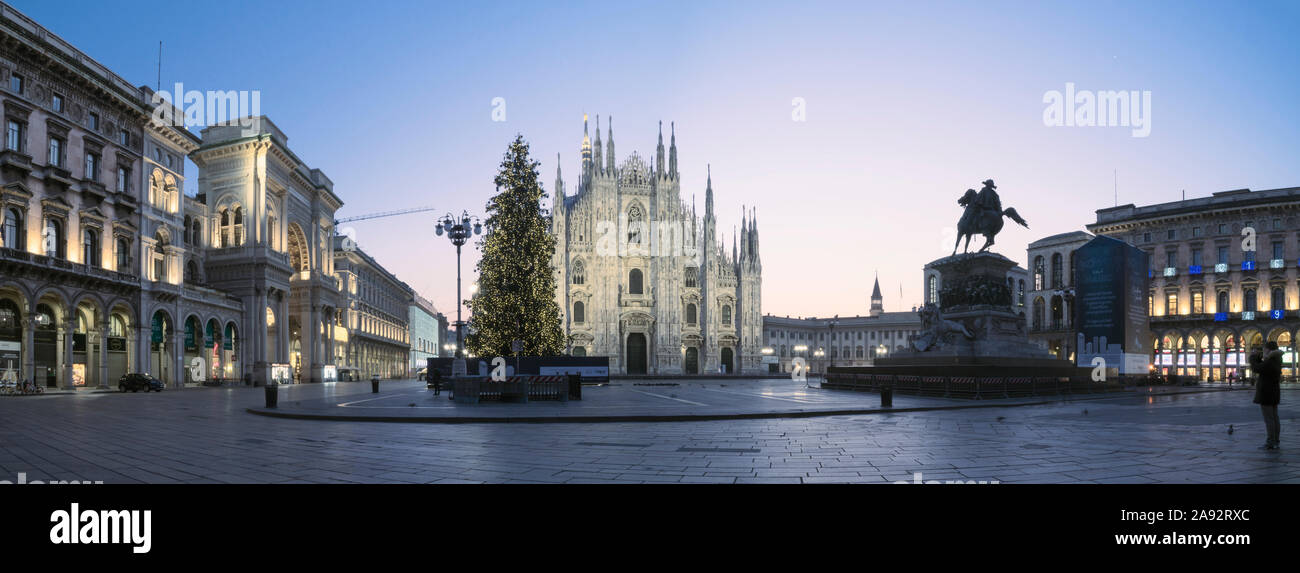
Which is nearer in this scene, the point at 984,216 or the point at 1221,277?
the point at 984,216

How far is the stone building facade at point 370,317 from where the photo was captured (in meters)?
76.1

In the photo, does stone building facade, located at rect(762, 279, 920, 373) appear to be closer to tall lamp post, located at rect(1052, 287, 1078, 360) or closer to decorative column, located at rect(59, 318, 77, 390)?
tall lamp post, located at rect(1052, 287, 1078, 360)

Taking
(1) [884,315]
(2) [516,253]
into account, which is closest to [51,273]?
(2) [516,253]

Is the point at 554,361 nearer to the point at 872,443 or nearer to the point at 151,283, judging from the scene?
the point at 151,283

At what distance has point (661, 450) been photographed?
9703 millimetres

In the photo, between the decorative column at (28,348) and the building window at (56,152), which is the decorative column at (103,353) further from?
the building window at (56,152)

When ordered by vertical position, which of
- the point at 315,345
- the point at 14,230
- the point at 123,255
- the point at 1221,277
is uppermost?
the point at 14,230

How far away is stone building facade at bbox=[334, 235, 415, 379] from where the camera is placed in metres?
76.1

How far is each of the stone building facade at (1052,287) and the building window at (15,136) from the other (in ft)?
269

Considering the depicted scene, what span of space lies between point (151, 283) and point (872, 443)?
45.4 metres

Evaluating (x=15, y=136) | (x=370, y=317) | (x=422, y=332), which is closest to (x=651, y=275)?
(x=370, y=317)

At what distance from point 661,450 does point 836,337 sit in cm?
13066

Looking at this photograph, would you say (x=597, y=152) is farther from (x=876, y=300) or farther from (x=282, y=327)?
(x=876, y=300)
